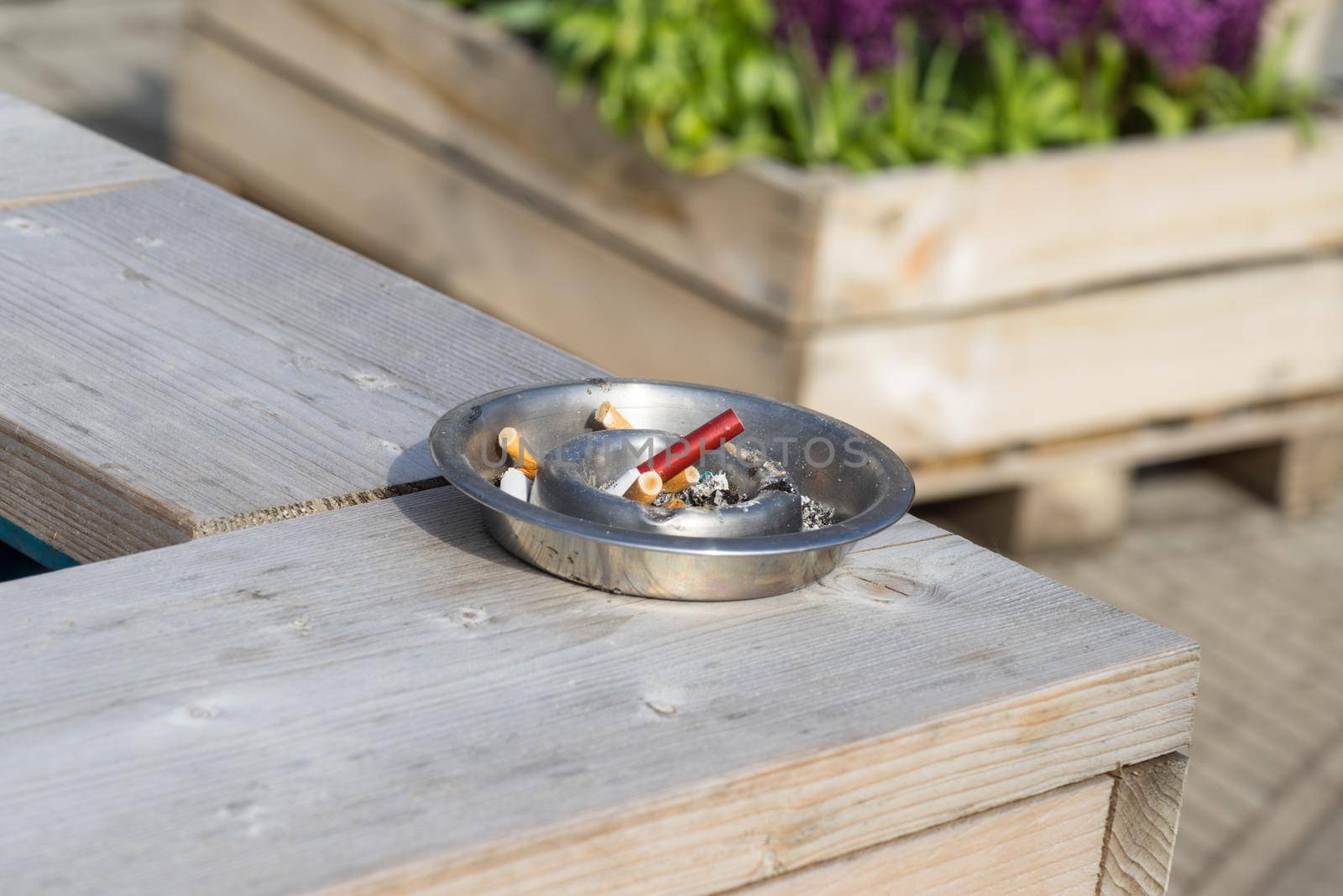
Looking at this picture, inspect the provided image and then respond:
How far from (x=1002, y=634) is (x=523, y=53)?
95.7 inches

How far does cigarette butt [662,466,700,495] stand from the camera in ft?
3.32

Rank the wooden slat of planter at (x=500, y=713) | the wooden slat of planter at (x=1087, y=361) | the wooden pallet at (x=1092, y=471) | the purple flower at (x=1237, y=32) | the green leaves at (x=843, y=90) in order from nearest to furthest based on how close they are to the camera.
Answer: the wooden slat of planter at (x=500, y=713), the wooden slat of planter at (x=1087, y=361), the green leaves at (x=843, y=90), the wooden pallet at (x=1092, y=471), the purple flower at (x=1237, y=32)

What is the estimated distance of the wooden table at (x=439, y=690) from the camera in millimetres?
708

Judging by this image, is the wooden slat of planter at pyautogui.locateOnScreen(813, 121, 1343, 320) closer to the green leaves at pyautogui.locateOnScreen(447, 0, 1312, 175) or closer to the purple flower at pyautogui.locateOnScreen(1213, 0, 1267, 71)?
the green leaves at pyautogui.locateOnScreen(447, 0, 1312, 175)

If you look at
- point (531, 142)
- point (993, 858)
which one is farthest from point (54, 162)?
point (531, 142)

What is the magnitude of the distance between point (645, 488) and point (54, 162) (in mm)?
795

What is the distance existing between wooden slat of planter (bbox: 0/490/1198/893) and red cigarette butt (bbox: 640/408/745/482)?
104 millimetres

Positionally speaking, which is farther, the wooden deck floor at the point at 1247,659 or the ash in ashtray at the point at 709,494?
the wooden deck floor at the point at 1247,659

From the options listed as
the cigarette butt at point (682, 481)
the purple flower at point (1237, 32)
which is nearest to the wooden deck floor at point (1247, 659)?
the purple flower at point (1237, 32)

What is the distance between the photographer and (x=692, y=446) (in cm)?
99

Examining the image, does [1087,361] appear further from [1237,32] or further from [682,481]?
[682,481]

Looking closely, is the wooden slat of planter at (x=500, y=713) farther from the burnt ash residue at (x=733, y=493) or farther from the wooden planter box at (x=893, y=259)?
the wooden planter box at (x=893, y=259)

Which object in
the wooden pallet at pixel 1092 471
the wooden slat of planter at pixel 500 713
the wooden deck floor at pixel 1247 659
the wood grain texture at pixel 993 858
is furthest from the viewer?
the wooden pallet at pixel 1092 471

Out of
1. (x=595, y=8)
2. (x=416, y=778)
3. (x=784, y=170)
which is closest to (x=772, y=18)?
(x=595, y=8)
